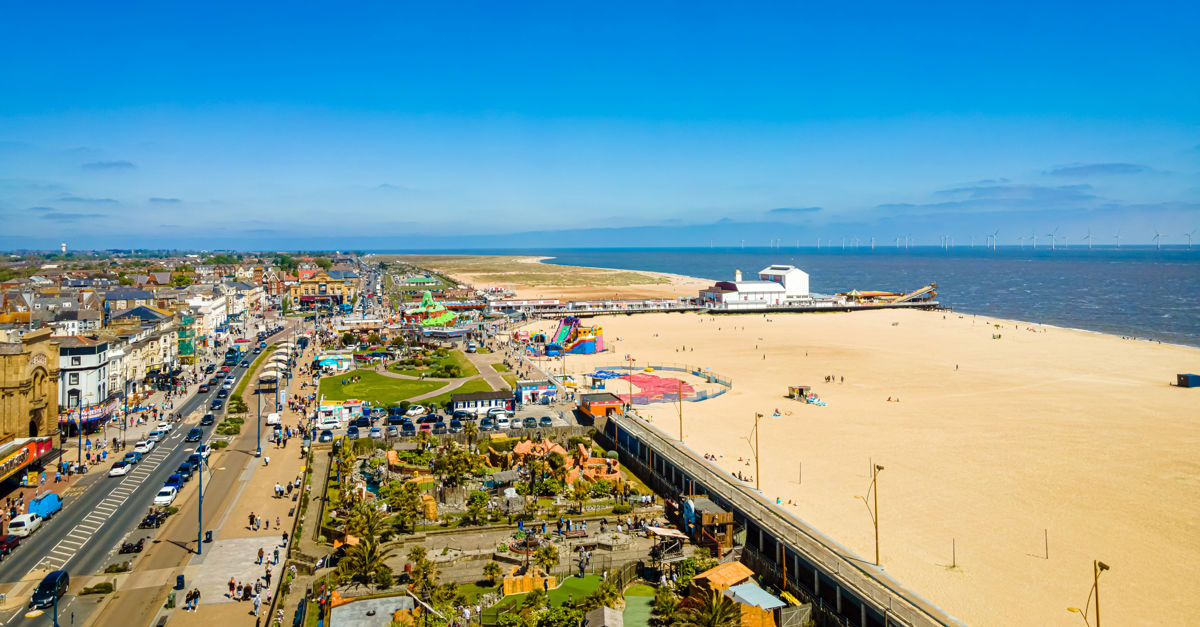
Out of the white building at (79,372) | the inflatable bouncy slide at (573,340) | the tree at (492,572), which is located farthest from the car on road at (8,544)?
the inflatable bouncy slide at (573,340)

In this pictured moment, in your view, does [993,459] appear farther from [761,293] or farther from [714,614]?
[761,293]

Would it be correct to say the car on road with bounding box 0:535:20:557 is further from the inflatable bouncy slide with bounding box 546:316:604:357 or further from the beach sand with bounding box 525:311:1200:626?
the inflatable bouncy slide with bounding box 546:316:604:357

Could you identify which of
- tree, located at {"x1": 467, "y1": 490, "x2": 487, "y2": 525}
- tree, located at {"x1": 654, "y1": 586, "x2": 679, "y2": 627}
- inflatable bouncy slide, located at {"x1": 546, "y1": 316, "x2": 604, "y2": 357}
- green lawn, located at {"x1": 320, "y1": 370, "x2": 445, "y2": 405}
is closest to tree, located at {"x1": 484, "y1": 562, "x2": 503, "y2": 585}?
tree, located at {"x1": 467, "y1": 490, "x2": 487, "y2": 525}

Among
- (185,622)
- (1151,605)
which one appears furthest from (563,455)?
(1151,605)

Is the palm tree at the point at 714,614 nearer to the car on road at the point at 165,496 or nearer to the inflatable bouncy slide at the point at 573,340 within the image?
the car on road at the point at 165,496

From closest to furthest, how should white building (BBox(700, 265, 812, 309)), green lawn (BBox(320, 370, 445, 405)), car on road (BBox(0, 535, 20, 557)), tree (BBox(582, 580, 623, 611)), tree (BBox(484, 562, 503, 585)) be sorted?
1. tree (BBox(582, 580, 623, 611))
2. tree (BBox(484, 562, 503, 585))
3. car on road (BBox(0, 535, 20, 557))
4. green lawn (BBox(320, 370, 445, 405))
5. white building (BBox(700, 265, 812, 309))

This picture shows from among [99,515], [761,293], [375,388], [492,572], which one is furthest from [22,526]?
[761,293]
